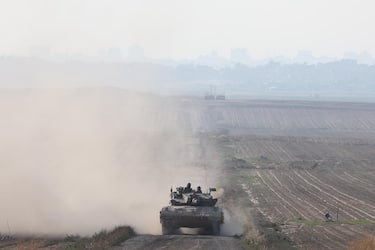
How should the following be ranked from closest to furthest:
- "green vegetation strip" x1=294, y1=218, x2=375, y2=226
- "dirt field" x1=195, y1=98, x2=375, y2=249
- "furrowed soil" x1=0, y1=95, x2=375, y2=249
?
"furrowed soil" x1=0, y1=95, x2=375, y2=249 < "dirt field" x1=195, y1=98, x2=375, y2=249 < "green vegetation strip" x1=294, y1=218, x2=375, y2=226

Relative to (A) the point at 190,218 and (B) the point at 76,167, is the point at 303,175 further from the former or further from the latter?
(A) the point at 190,218

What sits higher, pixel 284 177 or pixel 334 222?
pixel 334 222

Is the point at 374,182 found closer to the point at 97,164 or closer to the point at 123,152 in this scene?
the point at 123,152

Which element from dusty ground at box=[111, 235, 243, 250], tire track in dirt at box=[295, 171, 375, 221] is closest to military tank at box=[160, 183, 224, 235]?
dusty ground at box=[111, 235, 243, 250]

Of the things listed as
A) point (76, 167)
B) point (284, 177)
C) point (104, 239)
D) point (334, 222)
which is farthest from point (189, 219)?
point (284, 177)

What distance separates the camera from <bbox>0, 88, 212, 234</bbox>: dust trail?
A: 130 ft

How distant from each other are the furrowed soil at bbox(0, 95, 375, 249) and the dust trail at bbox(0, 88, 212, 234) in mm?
4950

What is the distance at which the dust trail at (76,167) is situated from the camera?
1560 inches

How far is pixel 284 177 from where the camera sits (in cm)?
7425

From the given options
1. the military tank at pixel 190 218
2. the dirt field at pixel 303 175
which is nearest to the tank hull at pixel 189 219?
the military tank at pixel 190 218

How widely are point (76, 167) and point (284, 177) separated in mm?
29561

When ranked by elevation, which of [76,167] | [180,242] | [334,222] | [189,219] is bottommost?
[334,222]

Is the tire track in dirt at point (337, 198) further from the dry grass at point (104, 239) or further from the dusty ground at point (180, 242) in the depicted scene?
the dry grass at point (104, 239)

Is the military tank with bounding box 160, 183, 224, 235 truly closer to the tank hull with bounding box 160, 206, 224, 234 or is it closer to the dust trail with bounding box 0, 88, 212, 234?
the tank hull with bounding box 160, 206, 224, 234
